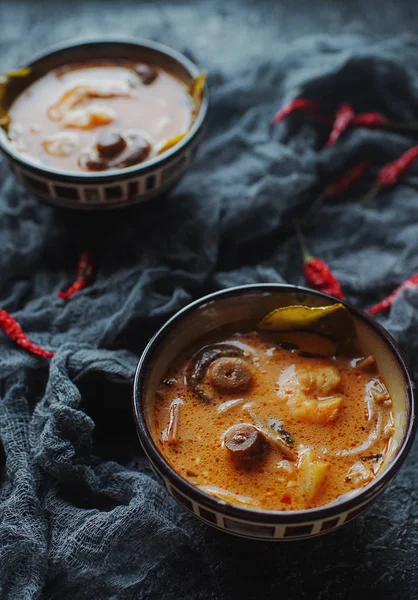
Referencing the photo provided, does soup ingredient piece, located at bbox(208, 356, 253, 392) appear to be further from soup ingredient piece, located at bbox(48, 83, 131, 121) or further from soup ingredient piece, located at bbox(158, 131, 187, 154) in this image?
soup ingredient piece, located at bbox(48, 83, 131, 121)

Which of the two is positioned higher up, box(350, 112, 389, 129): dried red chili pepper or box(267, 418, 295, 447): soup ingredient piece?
box(350, 112, 389, 129): dried red chili pepper

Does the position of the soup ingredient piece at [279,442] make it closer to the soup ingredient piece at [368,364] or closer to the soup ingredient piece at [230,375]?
the soup ingredient piece at [230,375]

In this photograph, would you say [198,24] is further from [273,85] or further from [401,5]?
[401,5]

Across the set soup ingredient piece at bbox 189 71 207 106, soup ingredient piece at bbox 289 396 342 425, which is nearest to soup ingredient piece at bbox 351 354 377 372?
soup ingredient piece at bbox 289 396 342 425

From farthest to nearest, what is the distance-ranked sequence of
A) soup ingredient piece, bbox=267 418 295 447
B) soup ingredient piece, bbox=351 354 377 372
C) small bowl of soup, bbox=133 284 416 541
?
soup ingredient piece, bbox=351 354 377 372
soup ingredient piece, bbox=267 418 295 447
small bowl of soup, bbox=133 284 416 541

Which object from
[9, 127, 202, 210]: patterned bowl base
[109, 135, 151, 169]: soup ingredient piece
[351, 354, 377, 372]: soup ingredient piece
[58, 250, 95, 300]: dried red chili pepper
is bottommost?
[58, 250, 95, 300]: dried red chili pepper

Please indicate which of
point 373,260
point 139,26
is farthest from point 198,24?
point 373,260
